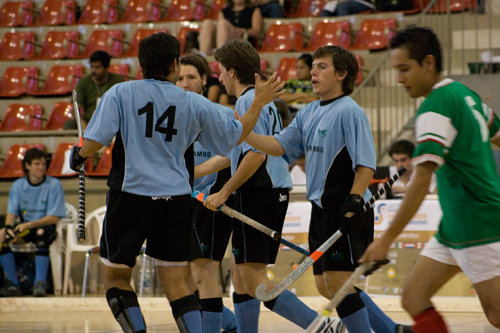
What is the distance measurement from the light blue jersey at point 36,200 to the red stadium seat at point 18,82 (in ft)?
10.1

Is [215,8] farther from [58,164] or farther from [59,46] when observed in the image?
[58,164]

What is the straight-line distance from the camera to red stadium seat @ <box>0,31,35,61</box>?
1144 cm

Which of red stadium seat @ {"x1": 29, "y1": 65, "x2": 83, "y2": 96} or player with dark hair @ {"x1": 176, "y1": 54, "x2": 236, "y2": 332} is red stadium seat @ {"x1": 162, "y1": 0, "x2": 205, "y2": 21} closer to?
red stadium seat @ {"x1": 29, "y1": 65, "x2": 83, "y2": 96}

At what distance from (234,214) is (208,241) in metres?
0.52

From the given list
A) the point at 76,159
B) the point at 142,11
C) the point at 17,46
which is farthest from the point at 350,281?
the point at 17,46

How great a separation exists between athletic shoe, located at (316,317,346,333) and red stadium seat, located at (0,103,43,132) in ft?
23.1

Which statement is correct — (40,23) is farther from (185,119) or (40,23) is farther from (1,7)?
(185,119)

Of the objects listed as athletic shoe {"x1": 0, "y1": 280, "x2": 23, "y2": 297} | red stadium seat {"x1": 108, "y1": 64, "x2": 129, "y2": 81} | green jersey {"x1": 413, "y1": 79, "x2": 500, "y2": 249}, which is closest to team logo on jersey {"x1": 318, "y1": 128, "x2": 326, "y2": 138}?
green jersey {"x1": 413, "y1": 79, "x2": 500, "y2": 249}

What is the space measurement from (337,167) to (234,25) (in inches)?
260

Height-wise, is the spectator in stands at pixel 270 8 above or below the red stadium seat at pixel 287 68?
above

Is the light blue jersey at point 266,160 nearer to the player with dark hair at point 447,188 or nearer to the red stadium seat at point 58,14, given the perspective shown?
the player with dark hair at point 447,188

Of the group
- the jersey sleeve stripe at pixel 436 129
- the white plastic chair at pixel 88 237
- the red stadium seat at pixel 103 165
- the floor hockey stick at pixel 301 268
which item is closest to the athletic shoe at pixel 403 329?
the floor hockey stick at pixel 301 268

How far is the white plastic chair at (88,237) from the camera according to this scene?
25.1 ft

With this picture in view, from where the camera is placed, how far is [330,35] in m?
9.72
